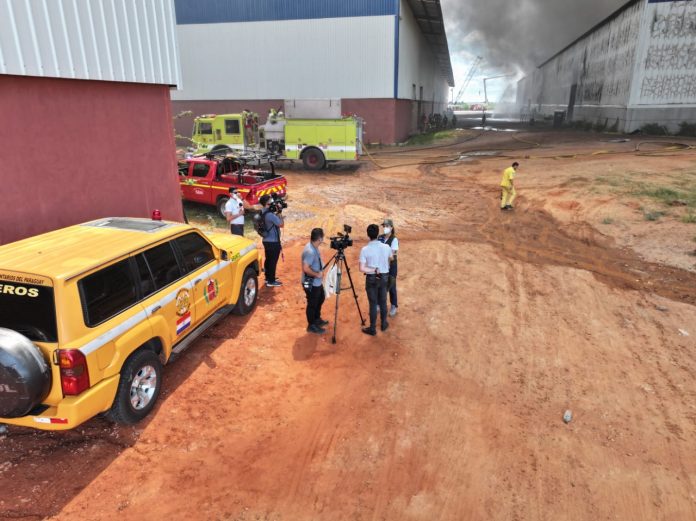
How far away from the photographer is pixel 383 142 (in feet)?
111

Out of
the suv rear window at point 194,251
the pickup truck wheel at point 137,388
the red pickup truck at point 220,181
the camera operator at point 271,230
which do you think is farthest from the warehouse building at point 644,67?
the pickup truck wheel at point 137,388

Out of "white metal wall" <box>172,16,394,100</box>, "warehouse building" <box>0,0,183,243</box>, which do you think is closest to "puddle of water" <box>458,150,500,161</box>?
"white metal wall" <box>172,16,394,100</box>

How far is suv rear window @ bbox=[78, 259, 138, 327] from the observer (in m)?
4.45

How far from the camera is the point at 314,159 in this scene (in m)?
22.7

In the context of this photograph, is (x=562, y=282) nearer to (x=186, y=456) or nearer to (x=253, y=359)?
(x=253, y=359)

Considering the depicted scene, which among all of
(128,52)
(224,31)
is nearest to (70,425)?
(128,52)

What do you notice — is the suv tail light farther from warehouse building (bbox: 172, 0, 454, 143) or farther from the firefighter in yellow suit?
warehouse building (bbox: 172, 0, 454, 143)

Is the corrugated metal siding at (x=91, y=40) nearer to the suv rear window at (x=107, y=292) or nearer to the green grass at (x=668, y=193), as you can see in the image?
the suv rear window at (x=107, y=292)

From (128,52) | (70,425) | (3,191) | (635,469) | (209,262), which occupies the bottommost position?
(635,469)

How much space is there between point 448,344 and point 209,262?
144 inches

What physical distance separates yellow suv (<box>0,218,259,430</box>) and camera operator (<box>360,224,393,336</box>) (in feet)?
7.20

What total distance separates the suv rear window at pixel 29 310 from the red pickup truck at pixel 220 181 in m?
9.27

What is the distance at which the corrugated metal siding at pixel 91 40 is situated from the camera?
6.81 metres

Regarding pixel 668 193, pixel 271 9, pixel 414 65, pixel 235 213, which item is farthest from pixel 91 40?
pixel 414 65
